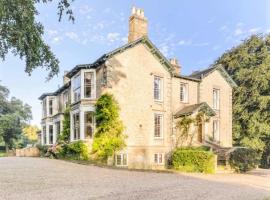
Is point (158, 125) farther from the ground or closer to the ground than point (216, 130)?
farther from the ground

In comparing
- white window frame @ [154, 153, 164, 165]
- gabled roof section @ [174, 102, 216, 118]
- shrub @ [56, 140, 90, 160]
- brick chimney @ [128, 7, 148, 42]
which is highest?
brick chimney @ [128, 7, 148, 42]

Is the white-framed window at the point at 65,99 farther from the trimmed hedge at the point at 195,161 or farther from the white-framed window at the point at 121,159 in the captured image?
the trimmed hedge at the point at 195,161

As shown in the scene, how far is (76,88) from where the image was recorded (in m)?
26.9

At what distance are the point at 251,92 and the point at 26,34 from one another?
3226 centimetres

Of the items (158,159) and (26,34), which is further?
(158,159)

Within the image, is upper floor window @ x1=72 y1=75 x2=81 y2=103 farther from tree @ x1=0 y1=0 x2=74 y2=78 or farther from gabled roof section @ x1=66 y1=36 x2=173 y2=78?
tree @ x1=0 y1=0 x2=74 y2=78

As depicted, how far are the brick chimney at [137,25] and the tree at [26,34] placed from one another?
16.1 metres

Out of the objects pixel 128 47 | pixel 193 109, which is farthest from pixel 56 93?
pixel 193 109

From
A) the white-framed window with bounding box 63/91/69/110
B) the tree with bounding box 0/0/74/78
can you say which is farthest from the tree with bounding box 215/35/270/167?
the tree with bounding box 0/0/74/78

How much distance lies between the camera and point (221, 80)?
3269cm

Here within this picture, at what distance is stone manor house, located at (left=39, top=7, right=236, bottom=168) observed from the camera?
2500cm

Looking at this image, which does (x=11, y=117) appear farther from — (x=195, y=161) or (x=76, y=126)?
(x=195, y=161)

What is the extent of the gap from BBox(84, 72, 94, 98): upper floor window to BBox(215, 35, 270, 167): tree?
19916mm

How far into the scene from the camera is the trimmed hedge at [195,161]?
888 inches
